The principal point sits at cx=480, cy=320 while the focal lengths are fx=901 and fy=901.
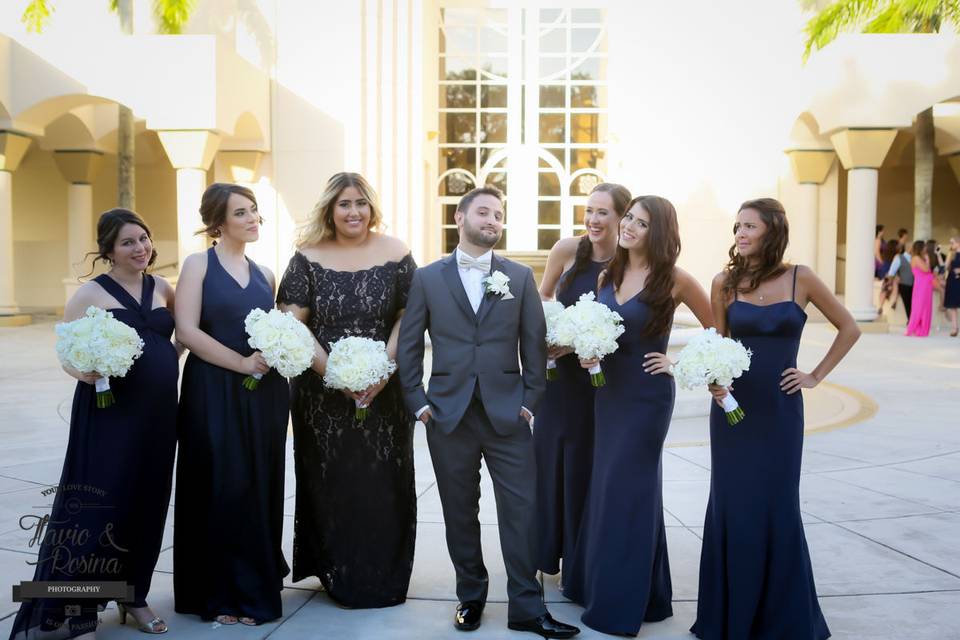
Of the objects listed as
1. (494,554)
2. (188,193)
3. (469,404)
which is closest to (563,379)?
(469,404)

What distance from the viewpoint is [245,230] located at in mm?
4484

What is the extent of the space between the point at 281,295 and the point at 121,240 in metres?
0.80

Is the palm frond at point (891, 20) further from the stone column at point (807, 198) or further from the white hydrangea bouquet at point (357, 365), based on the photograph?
the white hydrangea bouquet at point (357, 365)

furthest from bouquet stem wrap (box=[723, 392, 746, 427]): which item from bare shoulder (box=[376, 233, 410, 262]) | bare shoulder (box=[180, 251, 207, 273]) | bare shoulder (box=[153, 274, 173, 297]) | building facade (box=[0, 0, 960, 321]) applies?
building facade (box=[0, 0, 960, 321])

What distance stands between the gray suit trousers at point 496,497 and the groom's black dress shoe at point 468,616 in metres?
0.03

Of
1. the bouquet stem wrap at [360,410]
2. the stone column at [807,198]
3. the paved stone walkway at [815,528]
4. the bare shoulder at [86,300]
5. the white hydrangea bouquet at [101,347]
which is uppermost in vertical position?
the stone column at [807,198]

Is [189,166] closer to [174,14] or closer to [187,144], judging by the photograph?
[187,144]

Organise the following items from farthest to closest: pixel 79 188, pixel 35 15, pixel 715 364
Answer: pixel 79 188 < pixel 35 15 < pixel 715 364

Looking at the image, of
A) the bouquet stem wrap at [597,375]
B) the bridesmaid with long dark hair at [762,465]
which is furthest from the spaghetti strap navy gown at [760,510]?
the bouquet stem wrap at [597,375]

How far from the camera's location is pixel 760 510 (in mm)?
4047

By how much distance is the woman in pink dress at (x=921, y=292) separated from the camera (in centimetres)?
1777

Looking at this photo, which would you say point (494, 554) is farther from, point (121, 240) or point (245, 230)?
point (121, 240)

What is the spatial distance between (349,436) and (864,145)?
59.8 feet

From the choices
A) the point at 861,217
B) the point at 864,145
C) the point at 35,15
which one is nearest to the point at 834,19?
the point at 864,145
